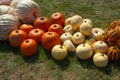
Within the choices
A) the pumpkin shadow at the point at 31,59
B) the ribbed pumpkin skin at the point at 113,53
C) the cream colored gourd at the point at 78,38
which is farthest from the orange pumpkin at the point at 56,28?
the ribbed pumpkin skin at the point at 113,53

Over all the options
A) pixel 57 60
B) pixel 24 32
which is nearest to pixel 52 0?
pixel 24 32

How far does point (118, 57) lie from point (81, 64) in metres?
0.72

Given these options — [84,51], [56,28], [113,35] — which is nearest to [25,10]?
[56,28]

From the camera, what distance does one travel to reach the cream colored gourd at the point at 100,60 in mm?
5477

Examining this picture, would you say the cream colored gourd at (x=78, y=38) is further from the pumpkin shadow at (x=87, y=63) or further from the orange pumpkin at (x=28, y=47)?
the orange pumpkin at (x=28, y=47)

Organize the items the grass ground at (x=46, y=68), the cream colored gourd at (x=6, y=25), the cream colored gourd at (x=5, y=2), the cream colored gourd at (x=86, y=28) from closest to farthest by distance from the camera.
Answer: the grass ground at (x=46, y=68), the cream colored gourd at (x=86, y=28), the cream colored gourd at (x=6, y=25), the cream colored gourd at (x=5, y=2)

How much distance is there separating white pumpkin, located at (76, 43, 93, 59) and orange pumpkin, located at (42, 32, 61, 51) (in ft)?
1.63

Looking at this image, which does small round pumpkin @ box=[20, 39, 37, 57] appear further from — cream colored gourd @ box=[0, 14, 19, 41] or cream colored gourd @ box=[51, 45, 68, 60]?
cream colored gourd @ box=[0, 14, 19, 41]

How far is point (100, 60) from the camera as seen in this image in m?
5.47

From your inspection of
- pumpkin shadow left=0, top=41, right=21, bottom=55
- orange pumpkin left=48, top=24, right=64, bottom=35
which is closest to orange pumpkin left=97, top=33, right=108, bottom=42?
orange pumpkin left=48, top=24, right=64, bottom=35

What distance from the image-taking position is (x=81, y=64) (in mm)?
5703

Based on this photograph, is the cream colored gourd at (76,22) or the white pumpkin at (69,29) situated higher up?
the cream colored gourd at (76,22)

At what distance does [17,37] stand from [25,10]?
30.2 inches

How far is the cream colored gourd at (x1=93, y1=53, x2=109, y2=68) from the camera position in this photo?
18.0 feet
